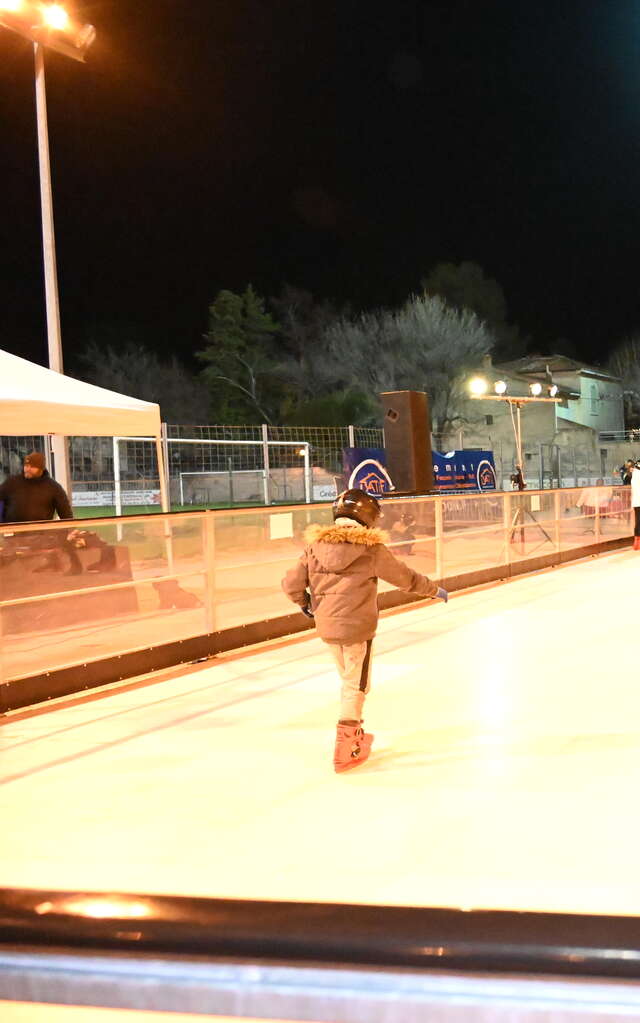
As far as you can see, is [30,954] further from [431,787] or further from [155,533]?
[155,533]

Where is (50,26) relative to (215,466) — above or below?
above

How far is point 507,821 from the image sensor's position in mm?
4207

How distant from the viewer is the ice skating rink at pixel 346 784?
11.9ft

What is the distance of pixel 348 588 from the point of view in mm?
5031

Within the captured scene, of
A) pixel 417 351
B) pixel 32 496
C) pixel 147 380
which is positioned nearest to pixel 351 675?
pixel 32 496

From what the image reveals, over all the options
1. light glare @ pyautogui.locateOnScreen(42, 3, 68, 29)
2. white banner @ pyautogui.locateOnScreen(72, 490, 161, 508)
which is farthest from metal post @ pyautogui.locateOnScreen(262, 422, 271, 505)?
light glare @ pyautogui.locateOnScreen(42, 3, 68, 29)

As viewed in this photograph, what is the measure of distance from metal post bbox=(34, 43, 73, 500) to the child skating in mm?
6958

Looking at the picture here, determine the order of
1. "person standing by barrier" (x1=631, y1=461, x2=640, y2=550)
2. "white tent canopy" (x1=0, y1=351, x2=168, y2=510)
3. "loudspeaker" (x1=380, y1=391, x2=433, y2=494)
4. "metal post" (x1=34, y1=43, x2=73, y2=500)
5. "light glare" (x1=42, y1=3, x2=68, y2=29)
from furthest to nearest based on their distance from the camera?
"person standing by barrier" (x1=631, y1=461, x2=640, y2=550)
"loudspeaker" (x1=380, y1=391, x2=433, y2=494)
"metal post" (x1=34, y1=43, x2=73, y2=500)
"light glare" (x1=42, y1=3, x2=68, y2=29)
"white tent canopy" (x1=0, y1=351, x2=168, y2=510)

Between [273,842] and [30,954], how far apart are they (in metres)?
3.30

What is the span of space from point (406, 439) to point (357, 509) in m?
8.48

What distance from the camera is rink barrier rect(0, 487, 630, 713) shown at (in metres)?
7.03

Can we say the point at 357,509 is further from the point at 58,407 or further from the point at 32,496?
the point at 32,496

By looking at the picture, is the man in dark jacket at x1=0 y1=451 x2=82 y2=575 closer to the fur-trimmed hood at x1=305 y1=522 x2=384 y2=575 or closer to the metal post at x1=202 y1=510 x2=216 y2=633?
the metal post at x1=202 y1=510 x2=216 y2=633

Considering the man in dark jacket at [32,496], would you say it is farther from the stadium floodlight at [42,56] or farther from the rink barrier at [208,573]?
the stadium floodlight at [42,56]
